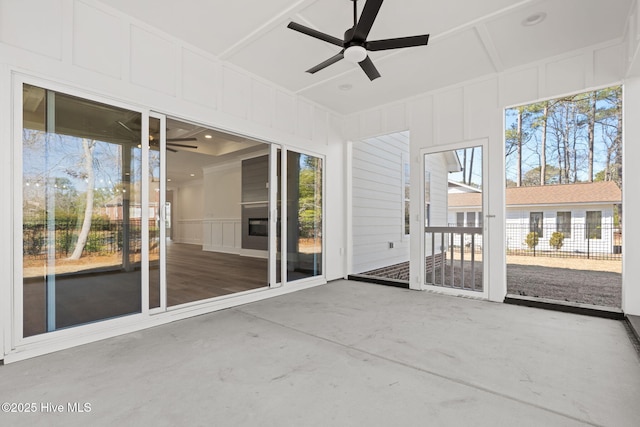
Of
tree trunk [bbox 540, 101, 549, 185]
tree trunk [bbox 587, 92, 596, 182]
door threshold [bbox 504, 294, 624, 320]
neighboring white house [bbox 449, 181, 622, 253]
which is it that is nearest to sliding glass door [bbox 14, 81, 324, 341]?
door threshold [bbox 504, 294, 624, 320]

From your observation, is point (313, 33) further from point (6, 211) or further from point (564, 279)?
point (564, 279)

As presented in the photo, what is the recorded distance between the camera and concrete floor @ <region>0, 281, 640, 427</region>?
156cm

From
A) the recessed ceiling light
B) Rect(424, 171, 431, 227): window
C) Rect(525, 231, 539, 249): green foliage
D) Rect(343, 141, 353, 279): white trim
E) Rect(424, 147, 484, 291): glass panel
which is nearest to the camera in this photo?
the recessed ceiling light

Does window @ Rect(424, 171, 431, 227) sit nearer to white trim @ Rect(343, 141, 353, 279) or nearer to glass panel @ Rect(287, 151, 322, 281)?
white trim @ Rect(343, 141, 353, 279)

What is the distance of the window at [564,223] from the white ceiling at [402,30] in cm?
594

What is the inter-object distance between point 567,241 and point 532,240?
73 cm

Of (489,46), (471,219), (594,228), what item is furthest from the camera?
(594,228)

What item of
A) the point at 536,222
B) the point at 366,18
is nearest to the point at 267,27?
the point at 366,18

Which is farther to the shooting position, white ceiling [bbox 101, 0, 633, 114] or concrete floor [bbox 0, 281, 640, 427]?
white ceiling [bbox 101, 0, 633, 114]

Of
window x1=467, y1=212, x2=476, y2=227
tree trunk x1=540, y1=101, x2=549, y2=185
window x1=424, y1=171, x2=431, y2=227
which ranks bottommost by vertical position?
window x1=467, y1=212, x2=476, y2=227

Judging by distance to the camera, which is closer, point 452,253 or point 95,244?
point 95,244

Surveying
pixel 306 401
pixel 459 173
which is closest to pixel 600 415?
pixel 306 401

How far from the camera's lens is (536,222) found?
8.31m

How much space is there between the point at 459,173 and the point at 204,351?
12.8 feet
